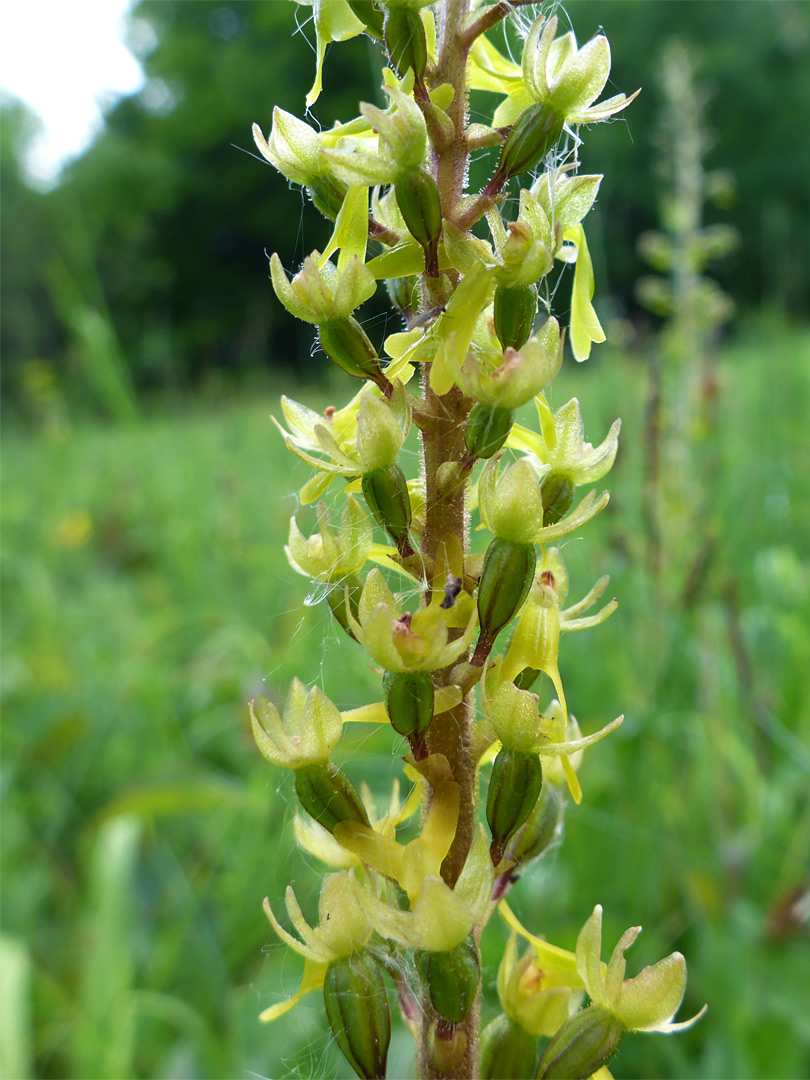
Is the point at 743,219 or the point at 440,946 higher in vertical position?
the point at 440,946

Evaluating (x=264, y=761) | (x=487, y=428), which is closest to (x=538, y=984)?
(x=487, y=428)

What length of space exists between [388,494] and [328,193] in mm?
267

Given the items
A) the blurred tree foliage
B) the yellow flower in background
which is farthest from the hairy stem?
the blurred tree foliage

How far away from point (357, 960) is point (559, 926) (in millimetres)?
1255

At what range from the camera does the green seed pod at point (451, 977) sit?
611mm

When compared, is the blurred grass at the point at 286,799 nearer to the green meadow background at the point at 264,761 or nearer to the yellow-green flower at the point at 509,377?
the green meadow background at the point at 264,761

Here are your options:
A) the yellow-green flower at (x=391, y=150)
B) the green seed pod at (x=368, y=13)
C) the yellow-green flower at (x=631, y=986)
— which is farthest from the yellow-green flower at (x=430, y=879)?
the green seed pod at (x=368, y=13)

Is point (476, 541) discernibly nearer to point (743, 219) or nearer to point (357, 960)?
point (357, 960)

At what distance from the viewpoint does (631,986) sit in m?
0.66

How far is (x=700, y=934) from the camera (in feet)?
5.65

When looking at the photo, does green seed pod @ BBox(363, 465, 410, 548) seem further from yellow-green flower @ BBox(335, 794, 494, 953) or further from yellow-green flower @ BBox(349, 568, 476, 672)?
yellow-green flower @ BBox(335, 794, 494, 953)

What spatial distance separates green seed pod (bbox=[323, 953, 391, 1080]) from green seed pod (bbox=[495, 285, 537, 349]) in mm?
506

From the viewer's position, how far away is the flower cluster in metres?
0.64

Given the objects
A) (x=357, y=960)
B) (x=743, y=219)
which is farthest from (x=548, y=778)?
(x=743, y=219)
